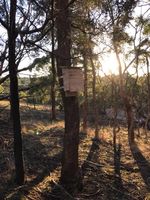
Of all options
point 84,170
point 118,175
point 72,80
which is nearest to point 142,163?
point 118,175

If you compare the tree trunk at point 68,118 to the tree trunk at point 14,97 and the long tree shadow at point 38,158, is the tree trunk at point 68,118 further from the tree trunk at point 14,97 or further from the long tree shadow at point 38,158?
the tree trunk at point 14,97

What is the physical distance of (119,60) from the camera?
20719 mm

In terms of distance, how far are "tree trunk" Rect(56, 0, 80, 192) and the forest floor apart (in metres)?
0.32

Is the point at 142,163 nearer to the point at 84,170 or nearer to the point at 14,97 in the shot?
the point at 84,170

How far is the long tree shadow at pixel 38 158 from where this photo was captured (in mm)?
8989

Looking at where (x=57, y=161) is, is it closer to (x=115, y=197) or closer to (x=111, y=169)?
(x=111, y=169)

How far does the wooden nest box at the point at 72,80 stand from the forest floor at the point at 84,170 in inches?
87.8

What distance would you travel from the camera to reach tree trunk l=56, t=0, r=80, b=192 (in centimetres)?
1002

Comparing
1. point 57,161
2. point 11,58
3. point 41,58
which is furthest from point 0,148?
point 11,58

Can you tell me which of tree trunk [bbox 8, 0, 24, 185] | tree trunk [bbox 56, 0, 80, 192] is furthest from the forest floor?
tree trunk [bbox 8, 0, 24, 185]

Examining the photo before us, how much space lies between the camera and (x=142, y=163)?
48.8 feet

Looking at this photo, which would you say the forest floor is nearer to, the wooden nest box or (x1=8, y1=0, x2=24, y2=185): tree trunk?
(x1=8, y1=0, x2=24, y2=185): tree trunk

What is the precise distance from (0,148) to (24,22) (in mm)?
3880

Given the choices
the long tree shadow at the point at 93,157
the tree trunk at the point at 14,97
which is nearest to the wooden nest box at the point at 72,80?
the tree trunk at the point at 14,97
